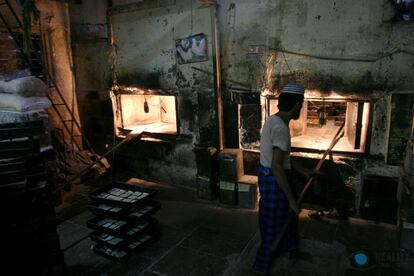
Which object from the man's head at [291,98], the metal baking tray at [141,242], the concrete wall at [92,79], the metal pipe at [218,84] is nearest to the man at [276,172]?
the man's head at [291,98]

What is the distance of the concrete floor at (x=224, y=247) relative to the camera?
4914mm

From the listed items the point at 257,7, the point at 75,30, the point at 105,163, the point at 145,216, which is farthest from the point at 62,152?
the point at 257,7

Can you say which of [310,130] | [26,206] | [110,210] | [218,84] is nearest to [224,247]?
[110,210]

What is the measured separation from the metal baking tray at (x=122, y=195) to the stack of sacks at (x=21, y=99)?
2.55 m

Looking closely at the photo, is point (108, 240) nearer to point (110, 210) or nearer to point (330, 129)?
point (110, 210)

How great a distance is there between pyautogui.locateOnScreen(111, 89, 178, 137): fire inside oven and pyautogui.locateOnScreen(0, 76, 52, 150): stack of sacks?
2289 mm

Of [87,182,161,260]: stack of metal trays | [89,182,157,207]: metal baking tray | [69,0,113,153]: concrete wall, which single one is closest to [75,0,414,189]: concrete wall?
[69,0,113,153]: concrete wall

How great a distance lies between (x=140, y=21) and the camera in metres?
7.98

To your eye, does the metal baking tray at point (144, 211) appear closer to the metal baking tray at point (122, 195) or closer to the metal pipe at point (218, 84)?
the metal baking tray at point (122, 195)

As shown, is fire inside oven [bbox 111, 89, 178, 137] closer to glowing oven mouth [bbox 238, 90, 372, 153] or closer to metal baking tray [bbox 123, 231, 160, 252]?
glowing oven mouth [bbox 238, 90, 372, 153]

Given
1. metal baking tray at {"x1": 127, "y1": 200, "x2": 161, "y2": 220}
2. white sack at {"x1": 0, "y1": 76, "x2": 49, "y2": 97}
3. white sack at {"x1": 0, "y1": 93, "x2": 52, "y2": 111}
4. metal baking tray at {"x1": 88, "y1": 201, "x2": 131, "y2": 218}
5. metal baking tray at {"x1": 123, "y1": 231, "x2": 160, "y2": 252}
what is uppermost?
white sack at {"x1": 0, "y1": 76, "x2": 49, "y2": 97}

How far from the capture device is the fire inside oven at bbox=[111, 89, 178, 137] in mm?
8743

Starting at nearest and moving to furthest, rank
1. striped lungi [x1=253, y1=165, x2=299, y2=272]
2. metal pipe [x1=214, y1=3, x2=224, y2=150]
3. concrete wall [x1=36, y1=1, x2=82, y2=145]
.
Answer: striped lungi [x1=253, y1=165, x2=299, y2=272] < metal pipe [x1=214, y1=3, x2=224, y2=150] < concrete wall [x1=36, y1=1, x2=82, y2=145]

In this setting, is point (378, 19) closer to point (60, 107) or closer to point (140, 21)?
point (140, 21)
